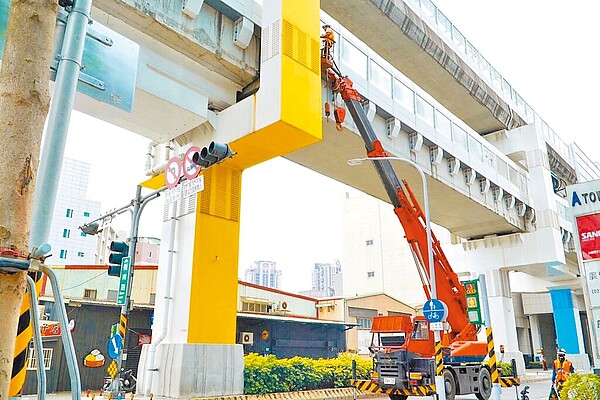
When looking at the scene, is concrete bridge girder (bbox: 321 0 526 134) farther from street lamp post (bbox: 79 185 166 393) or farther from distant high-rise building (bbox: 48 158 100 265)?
distant high-rise building (bbox: 48 158 100 265)

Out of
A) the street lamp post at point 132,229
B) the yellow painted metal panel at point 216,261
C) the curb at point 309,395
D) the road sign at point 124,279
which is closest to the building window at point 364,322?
the curb at point 309,395

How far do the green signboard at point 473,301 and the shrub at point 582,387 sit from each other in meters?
Answer: 5.85

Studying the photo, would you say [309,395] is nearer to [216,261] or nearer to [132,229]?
[216,261]

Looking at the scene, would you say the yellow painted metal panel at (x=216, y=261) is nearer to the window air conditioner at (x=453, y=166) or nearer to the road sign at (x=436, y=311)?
the road sign at (x=436, y=311)

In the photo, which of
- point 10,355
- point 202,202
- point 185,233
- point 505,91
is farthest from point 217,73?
point 505,91

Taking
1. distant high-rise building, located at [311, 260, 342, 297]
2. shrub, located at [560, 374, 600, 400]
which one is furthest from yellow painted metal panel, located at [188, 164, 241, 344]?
distant high-rise building, located at [311, 260, 342, 297]

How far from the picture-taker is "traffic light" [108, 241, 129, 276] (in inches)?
394

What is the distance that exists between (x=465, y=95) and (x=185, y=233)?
1819 centimetres

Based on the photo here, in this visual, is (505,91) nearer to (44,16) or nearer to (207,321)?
(207,321)

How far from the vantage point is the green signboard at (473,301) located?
1440 centimetres

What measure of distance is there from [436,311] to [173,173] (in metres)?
7.36

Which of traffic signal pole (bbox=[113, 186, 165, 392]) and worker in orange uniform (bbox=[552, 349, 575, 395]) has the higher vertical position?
traffic signal pole (bbox=[113, 186, 165, 392])

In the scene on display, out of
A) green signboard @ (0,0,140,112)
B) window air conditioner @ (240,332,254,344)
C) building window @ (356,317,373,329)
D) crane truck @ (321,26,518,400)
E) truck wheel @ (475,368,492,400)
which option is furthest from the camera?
building window @ (356,317,373,329)

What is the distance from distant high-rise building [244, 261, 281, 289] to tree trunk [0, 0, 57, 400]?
13938 cm
